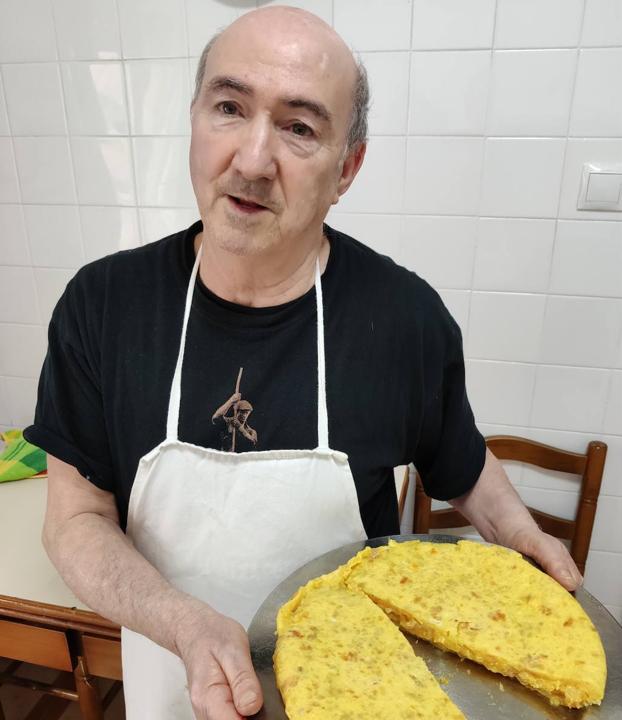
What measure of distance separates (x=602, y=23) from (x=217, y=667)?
5.24ft

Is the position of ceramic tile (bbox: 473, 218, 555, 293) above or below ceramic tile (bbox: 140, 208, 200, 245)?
below

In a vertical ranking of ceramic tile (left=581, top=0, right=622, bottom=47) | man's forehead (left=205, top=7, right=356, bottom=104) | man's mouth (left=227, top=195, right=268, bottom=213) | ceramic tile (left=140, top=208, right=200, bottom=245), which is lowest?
ceramic tile (left=140, top=208, right=200, bottom=245)

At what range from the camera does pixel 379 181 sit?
161 centimetres

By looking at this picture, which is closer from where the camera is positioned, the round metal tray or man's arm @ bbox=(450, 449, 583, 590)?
the round metal tray

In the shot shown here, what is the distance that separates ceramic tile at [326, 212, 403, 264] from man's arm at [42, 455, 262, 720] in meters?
1.03

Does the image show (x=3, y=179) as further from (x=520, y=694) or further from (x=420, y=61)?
(x=520, y=694)

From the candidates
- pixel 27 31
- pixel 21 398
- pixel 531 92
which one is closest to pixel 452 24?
pixel 531 92

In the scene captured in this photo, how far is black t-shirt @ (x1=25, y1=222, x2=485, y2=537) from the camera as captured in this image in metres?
0.94

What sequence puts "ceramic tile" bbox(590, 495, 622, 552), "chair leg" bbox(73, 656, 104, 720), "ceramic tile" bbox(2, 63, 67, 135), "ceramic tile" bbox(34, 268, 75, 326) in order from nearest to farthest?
"chair leg" bbox(73, 656, 104, 720), "ceramic tile" bbox(2, 63, 67, 135), "ceramic tile" bbox(590, 495, 622, 552), "ceramic tile" bbox(34, 268, 75, 326)

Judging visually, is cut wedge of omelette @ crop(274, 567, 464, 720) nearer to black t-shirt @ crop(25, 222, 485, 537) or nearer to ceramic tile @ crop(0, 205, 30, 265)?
black t-shirt @ crop(25, 222, 485, 537)

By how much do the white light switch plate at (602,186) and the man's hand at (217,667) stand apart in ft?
4.48

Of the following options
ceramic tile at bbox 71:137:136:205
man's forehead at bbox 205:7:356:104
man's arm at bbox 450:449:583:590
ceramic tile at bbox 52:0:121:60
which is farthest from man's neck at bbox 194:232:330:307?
ceramic tile at bbox 52:0:121:60

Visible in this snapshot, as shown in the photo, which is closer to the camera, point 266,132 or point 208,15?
point 266,132

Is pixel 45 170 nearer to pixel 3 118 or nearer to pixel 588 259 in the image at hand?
pixel 3 118
